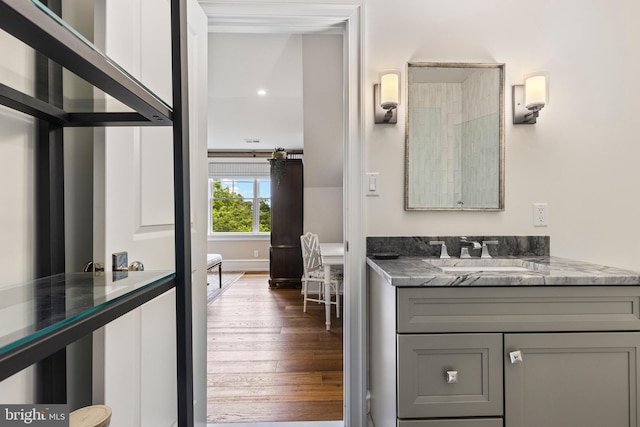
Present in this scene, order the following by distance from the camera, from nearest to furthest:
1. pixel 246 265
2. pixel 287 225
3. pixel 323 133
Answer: pixel 323 133 < pixel 287 225 < pixel 246 265

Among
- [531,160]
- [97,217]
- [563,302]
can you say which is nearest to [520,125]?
[531,160]

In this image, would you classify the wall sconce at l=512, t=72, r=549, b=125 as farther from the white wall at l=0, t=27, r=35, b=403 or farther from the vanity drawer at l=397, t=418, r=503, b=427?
the white wall at l=0, t=27, r=35, b=403

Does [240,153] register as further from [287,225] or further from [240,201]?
[287,225]

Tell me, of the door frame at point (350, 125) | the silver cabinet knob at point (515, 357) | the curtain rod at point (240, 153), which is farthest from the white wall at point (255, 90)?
the silver cabinet knob at point (515, 357)

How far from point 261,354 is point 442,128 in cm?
208

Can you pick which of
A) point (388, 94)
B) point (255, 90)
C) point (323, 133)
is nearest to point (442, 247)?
point (388, 94)

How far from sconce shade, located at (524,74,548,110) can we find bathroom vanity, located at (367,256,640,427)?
877 millimetres

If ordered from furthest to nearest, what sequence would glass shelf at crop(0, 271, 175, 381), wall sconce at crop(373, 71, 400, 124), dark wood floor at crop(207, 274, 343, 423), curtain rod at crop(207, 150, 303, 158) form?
curtain rod at crop(207, 150, 303, 158)
dark wood floor at crop(207, 274, 343, 423)
wall sconce at crop(373, 71, 400, 124)
glass shelf at crop(0, 271, 175, 381)

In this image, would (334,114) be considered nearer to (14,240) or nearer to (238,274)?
(14,240)

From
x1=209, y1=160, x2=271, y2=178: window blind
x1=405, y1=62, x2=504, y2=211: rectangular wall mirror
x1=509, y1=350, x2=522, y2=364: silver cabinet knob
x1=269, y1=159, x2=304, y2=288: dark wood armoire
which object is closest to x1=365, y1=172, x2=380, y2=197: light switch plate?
x1=405, y1=62, x2=504, y2=211: rectangular wall mirror

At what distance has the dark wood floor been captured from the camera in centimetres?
185

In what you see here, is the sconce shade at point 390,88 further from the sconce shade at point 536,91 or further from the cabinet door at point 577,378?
the cabinet door at point 577,378

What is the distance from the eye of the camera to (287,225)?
4922 millimetres

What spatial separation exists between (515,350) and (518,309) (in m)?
0.14
